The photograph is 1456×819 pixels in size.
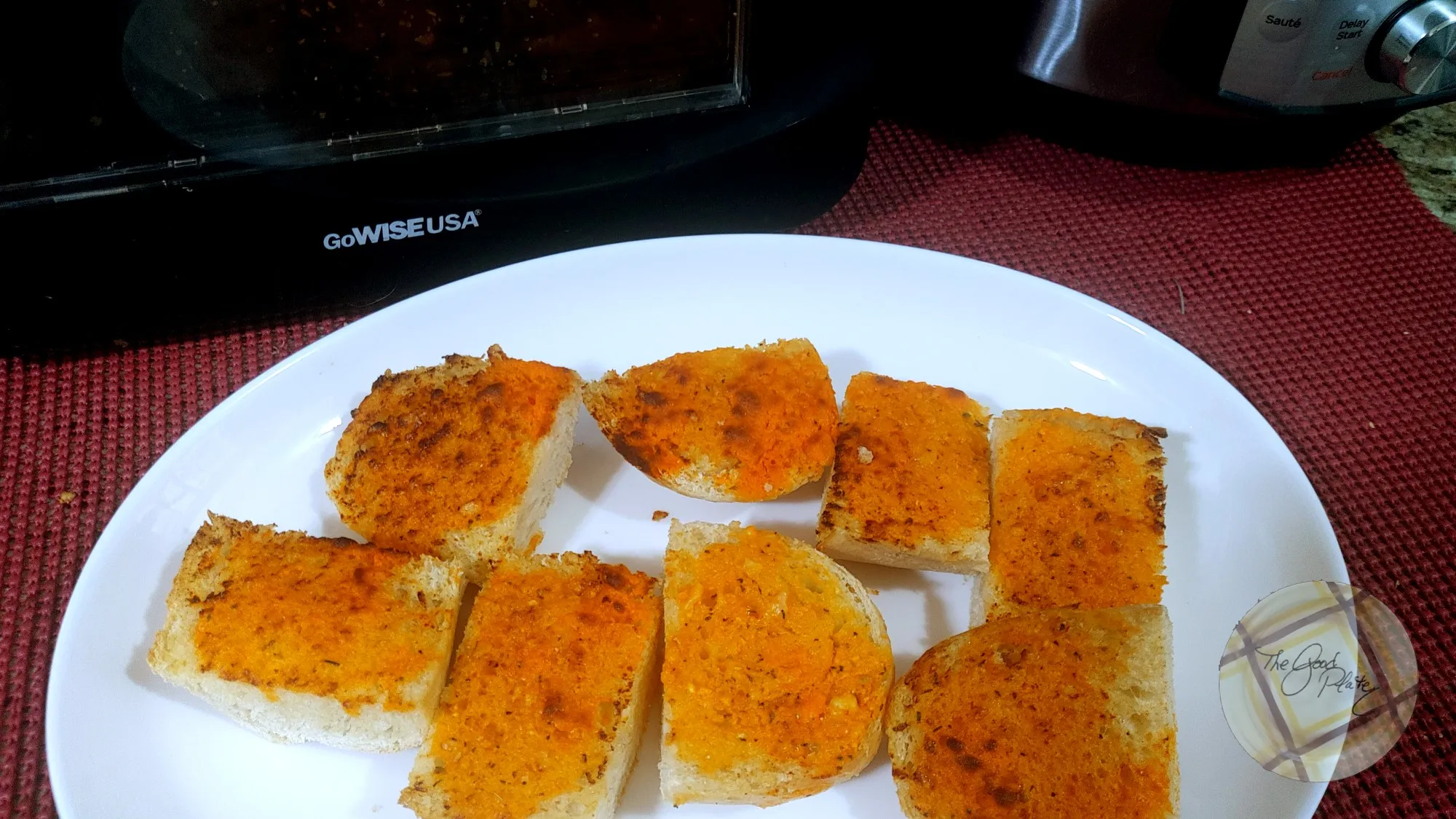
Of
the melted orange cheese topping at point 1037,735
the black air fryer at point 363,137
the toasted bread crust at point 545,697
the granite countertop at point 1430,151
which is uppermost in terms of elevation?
the black air fryer at point 363,137

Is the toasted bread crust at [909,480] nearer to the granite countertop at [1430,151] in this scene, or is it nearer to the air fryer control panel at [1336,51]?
the air fryer control panel at [1336,51]

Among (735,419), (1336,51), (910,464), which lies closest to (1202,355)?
(1336,51)

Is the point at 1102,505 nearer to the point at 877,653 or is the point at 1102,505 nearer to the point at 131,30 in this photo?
the point at 877,653

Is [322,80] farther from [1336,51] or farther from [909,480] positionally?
[1336,51]

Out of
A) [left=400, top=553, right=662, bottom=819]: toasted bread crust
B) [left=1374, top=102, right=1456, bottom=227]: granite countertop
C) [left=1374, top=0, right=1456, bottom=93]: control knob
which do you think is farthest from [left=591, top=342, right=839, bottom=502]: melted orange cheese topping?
[left=1374, top=102, right=1456, bottom=227]: granite countertop

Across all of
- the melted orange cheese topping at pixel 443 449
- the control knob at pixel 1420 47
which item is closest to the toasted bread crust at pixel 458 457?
the melted orange cheese topping at pixel 443 449

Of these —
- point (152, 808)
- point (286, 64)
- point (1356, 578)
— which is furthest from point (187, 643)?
point (1356, 578)
